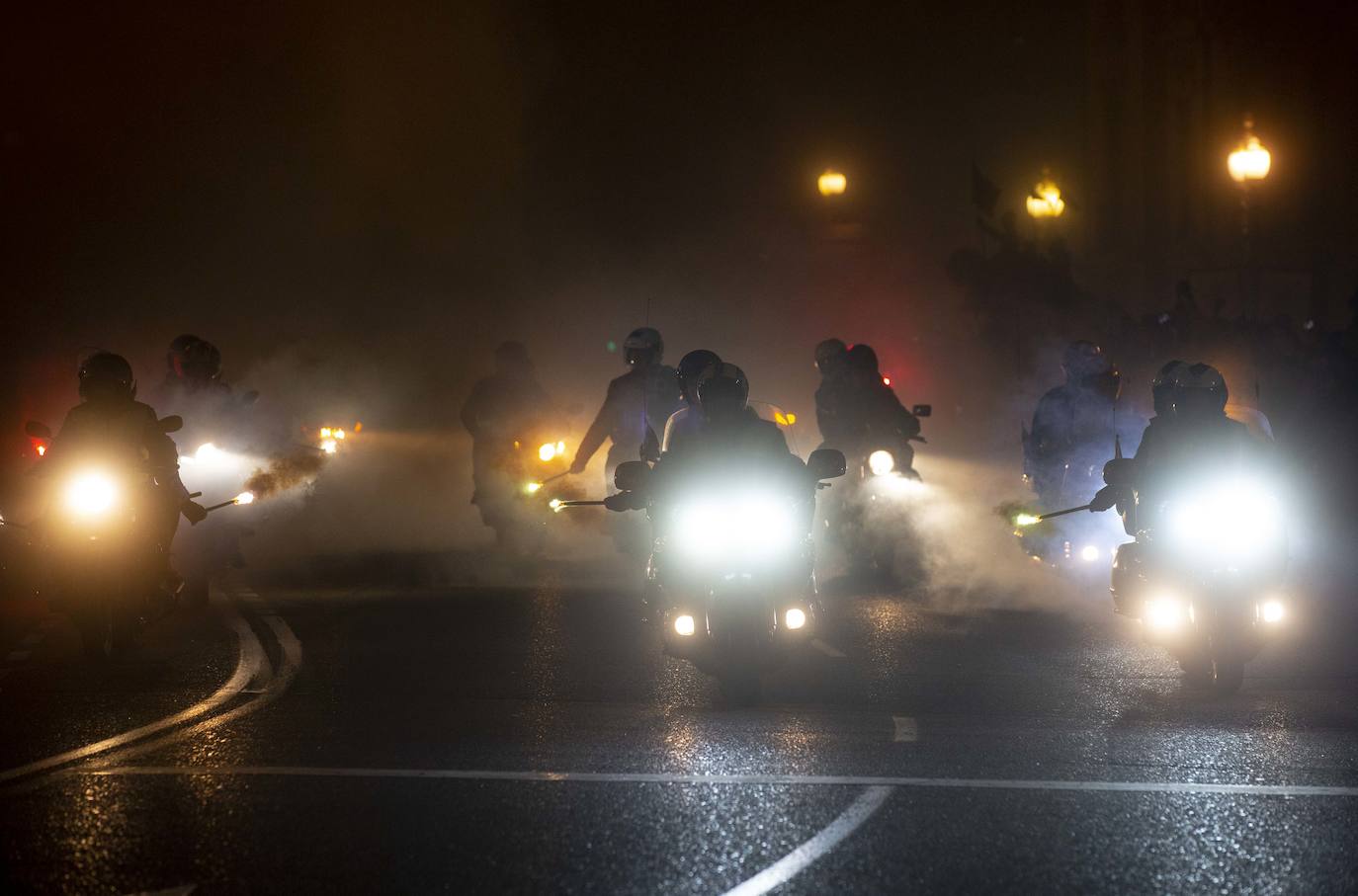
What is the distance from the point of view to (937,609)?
12461 millimetres

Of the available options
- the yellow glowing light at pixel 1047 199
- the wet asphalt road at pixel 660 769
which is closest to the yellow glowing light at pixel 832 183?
the yellow glowing light at pixel 1047 199

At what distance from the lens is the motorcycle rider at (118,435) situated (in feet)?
33.2

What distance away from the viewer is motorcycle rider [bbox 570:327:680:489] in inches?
555

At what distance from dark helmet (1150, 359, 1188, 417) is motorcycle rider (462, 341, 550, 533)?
7.93 meters

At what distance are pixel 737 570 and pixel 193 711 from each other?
8.76 ft

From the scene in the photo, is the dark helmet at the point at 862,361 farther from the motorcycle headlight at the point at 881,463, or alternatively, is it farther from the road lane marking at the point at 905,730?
the road lane marking at the point at 905,730

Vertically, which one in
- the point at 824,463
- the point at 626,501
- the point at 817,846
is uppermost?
the point at 824,463

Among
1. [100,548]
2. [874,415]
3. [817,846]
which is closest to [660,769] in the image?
[817,846]

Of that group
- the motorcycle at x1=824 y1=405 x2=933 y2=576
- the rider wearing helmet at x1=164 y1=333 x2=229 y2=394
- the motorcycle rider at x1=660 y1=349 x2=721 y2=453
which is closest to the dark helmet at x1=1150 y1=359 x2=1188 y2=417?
the motorcycle rider at x1=660 y1=349 x2=721 y2=453

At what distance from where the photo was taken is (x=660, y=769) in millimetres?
6836

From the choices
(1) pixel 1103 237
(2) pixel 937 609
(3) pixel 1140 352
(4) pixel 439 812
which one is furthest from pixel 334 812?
(1) pixel 1103 237

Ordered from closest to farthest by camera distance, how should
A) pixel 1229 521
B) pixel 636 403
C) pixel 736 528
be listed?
pixel 736 528 < pixel 1229 521 < pixel 636 403

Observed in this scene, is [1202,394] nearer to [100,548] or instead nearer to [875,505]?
[875,505]

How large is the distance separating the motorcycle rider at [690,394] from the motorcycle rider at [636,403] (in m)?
4.34
